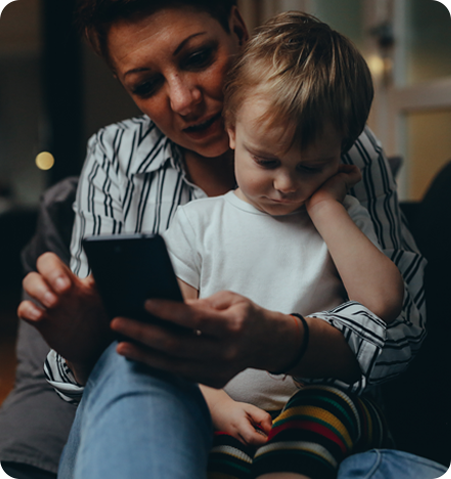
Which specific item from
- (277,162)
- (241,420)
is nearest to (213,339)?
(241,420)

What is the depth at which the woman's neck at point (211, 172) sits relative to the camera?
1146 millimetres

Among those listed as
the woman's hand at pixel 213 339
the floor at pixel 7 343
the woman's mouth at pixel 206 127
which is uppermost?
the woman's mouth at pixel 206 127

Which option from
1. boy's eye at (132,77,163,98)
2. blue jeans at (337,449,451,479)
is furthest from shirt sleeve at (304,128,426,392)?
boy's eye at (132,77,163,98)

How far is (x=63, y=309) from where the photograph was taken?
2.10ft

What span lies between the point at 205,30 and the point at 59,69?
2933 mm

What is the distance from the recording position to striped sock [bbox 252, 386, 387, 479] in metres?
0.68

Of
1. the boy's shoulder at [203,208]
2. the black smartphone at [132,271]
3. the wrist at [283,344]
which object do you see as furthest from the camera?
the boy's shoulder at [203,208]

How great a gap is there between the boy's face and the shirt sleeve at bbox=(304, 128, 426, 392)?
20cm

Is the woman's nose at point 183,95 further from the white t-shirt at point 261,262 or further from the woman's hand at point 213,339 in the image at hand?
the woman's hand at point 213,339

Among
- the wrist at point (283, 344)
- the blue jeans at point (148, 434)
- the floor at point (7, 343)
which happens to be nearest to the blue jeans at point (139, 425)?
the blue jeans at point (148, 434)

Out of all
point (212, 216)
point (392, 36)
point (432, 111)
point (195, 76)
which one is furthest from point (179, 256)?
point (392, 36)

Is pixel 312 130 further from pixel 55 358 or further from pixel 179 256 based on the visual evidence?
pixel 55 358

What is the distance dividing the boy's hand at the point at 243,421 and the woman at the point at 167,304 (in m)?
0.10

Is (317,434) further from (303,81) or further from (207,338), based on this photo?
(303,81)
